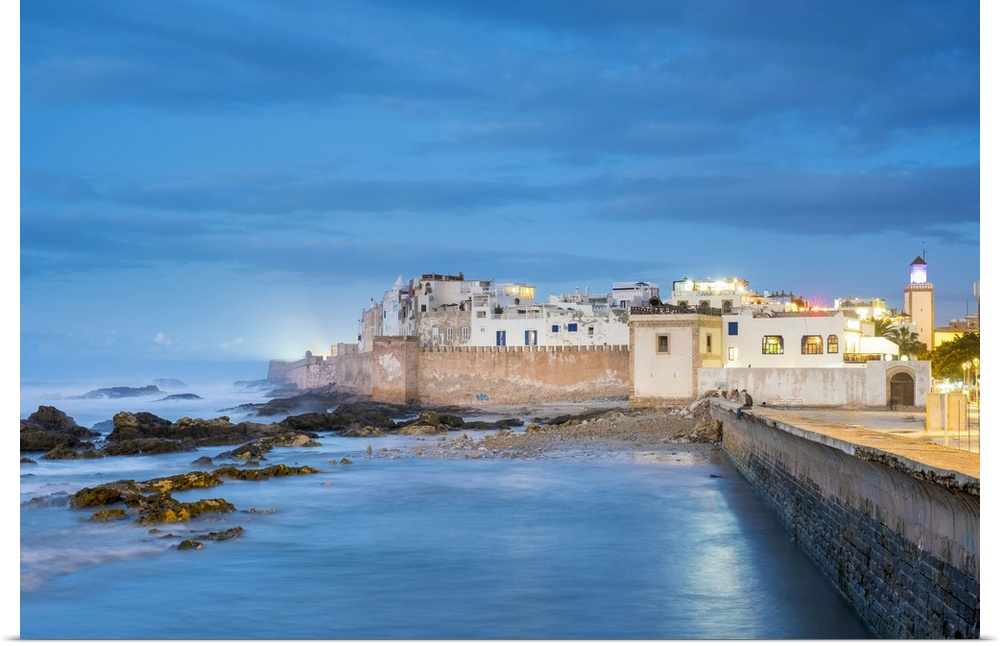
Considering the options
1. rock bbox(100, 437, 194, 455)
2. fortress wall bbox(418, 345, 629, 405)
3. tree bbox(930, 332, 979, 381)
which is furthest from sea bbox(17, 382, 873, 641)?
fortress wall bbox(418, 345, 629, 405)

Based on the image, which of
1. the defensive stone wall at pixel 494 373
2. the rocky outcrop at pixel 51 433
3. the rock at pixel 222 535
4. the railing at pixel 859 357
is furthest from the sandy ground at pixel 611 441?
the defensive stone wall at pixel 494 373

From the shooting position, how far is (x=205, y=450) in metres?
23.2

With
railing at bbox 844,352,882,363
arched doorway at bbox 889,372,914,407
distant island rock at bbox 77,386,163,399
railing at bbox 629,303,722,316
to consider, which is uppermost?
railing at bbox 629,303,722,316

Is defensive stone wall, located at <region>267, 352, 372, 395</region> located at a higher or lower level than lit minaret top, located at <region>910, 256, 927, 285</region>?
lower

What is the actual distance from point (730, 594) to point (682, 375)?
748 inches

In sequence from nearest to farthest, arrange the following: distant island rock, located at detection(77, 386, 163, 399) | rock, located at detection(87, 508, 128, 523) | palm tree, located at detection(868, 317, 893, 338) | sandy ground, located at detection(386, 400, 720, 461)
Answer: rock, located at detection(87, 508, 128, 523), sandy ground, located at detection(386, 400, 720, 461), palm tree, located at detection(868, 317, 893, 338), distant island rock, located at detection(77, 386, 163, 399)

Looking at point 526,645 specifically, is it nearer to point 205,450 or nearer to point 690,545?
point 690,545

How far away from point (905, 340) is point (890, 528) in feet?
103

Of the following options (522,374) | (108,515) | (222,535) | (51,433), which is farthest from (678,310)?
(222,535)

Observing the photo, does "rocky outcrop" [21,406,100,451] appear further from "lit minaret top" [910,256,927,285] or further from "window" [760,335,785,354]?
"lit minaret top" [910,256,927,285]

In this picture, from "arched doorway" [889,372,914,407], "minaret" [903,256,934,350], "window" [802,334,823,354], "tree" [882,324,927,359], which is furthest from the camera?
"minaret" [903,256,934,350]

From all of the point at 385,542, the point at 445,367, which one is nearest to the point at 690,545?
the point at 385,542

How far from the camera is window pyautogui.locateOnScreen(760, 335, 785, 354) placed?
27.1 meters

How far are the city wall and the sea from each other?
20.8m
